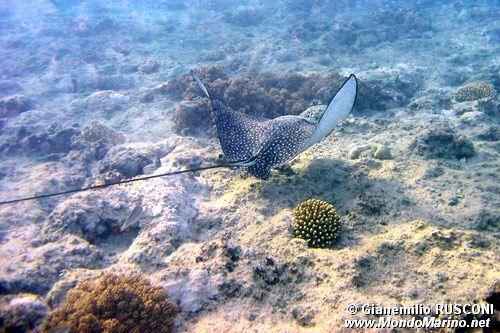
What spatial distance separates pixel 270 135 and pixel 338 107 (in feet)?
4.33

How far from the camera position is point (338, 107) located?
4.21 metres

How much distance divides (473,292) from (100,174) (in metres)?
6.89

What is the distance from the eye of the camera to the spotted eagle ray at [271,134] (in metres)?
4.25

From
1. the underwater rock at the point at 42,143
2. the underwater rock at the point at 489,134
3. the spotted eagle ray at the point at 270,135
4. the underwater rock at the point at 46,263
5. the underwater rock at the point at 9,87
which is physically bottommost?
the underwater rock at the point at 42,143

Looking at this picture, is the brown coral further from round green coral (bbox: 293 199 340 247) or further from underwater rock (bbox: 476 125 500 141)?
underwater rock (bbox: 476 125 500 141)

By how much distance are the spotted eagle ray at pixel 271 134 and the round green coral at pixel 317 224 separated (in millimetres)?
951

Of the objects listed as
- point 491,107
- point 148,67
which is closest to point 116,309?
point 491,107

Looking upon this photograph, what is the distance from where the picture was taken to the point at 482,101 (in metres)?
7.88

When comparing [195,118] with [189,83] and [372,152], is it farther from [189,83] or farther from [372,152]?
[372,152]

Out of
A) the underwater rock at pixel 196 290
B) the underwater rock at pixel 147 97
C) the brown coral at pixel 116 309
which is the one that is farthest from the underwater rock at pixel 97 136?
the underwater rock at pixel 196 290

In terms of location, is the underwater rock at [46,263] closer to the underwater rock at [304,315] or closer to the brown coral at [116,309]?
the brown coral at [116,309]

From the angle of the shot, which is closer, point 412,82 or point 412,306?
point 412,306

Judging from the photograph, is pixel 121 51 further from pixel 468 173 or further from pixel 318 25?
pixel 468 173

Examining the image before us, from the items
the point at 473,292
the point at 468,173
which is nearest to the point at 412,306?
the point at 473,292
